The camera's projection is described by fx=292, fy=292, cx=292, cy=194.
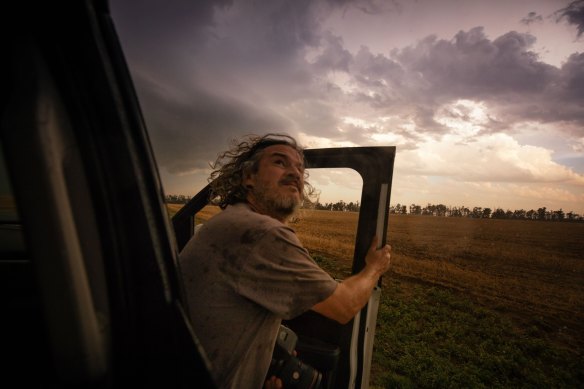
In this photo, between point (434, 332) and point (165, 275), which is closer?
point (165, 275)

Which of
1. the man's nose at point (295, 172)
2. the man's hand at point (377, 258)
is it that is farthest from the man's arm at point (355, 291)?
the man's nose at point (295, 172)

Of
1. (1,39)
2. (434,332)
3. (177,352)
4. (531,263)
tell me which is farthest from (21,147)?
(531,263)

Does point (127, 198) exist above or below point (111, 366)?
above

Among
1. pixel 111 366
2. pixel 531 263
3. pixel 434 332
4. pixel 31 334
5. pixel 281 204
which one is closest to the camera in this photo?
pixel 111 366

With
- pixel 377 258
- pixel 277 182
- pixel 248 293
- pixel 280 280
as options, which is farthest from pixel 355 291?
pixel 277 182

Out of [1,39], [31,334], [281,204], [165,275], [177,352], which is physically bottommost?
[31,334]

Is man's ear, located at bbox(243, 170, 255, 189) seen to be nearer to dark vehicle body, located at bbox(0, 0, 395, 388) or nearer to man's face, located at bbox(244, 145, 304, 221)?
man's face, located at bbox(244, 145, 304, 221)

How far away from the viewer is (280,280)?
1241 mm

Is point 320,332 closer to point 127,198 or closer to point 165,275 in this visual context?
point 165,275

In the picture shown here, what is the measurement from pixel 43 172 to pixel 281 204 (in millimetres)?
1565

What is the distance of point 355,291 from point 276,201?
2.71 ft

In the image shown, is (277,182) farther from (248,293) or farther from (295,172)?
(248,293)

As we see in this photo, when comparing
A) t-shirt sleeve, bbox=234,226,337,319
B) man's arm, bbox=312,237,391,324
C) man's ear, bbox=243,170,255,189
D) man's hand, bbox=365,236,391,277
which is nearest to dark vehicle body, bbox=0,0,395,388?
t-shirt sleeve, bbox=234,226,337,319

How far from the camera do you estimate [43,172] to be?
0.54 m
